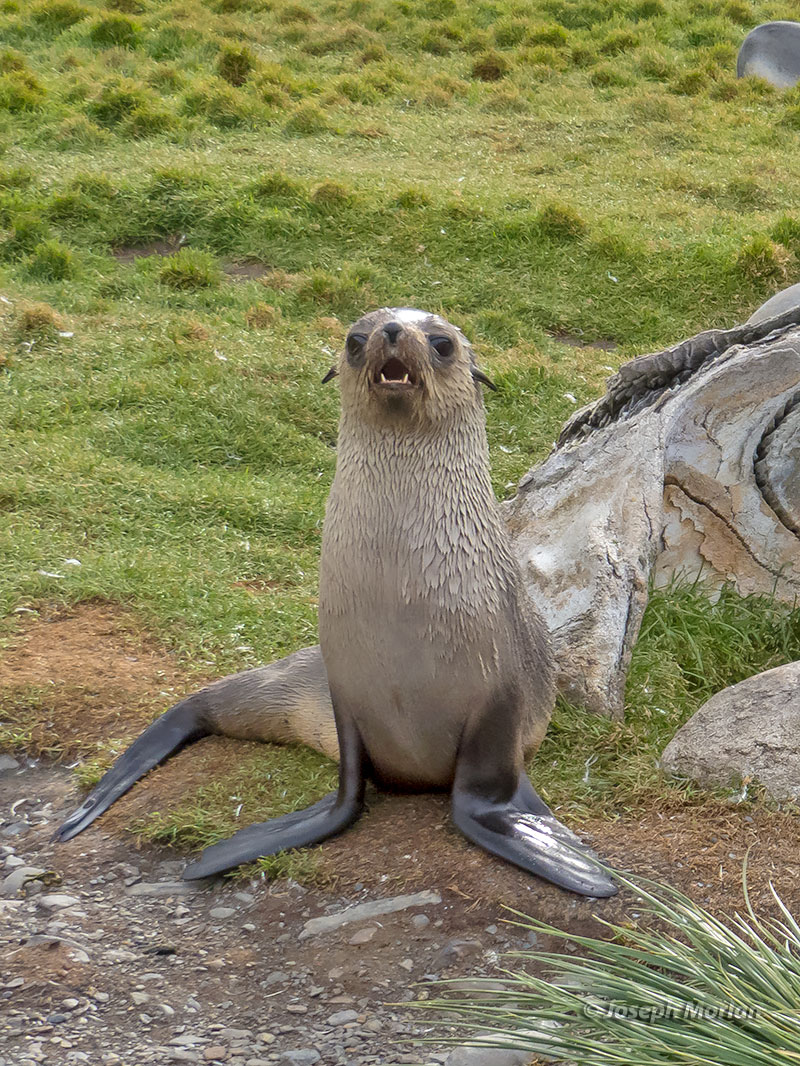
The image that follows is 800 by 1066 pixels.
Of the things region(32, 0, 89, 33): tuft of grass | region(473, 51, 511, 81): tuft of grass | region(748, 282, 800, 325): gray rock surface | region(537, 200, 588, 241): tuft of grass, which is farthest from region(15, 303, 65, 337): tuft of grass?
region(32, 0, 89, 33): tuft of grass

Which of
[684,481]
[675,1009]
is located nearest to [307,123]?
[684,481]

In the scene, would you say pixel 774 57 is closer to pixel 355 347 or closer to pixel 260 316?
pixel 260 316

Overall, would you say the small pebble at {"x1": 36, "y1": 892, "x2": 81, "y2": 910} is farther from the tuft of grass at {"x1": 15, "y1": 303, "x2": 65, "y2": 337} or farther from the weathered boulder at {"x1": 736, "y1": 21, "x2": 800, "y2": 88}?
the weathered boulder at {"x1": 736, "y1": 21, "x2": 800, "y2": 88}

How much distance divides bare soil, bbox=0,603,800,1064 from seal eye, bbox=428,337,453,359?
1.16 m

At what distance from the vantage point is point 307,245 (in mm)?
8578

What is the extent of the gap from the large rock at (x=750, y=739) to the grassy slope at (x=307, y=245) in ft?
0.48

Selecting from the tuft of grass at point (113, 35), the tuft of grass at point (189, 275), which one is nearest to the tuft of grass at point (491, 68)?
the tuft of grass at point (113, 35)

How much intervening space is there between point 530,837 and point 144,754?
3.94 ft

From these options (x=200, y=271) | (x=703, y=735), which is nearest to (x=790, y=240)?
(x=200, y=271)

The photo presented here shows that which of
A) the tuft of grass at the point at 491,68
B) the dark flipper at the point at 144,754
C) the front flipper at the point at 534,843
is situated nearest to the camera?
the front flipper at the point at 534,843

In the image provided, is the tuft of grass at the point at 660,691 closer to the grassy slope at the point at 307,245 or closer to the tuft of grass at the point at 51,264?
the grassy slope at the point at 307,245

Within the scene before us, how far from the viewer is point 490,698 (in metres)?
3.35

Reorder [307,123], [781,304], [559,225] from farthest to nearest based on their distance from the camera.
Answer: [307,123], [559,225], [781,304]

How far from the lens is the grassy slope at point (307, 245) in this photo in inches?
199
